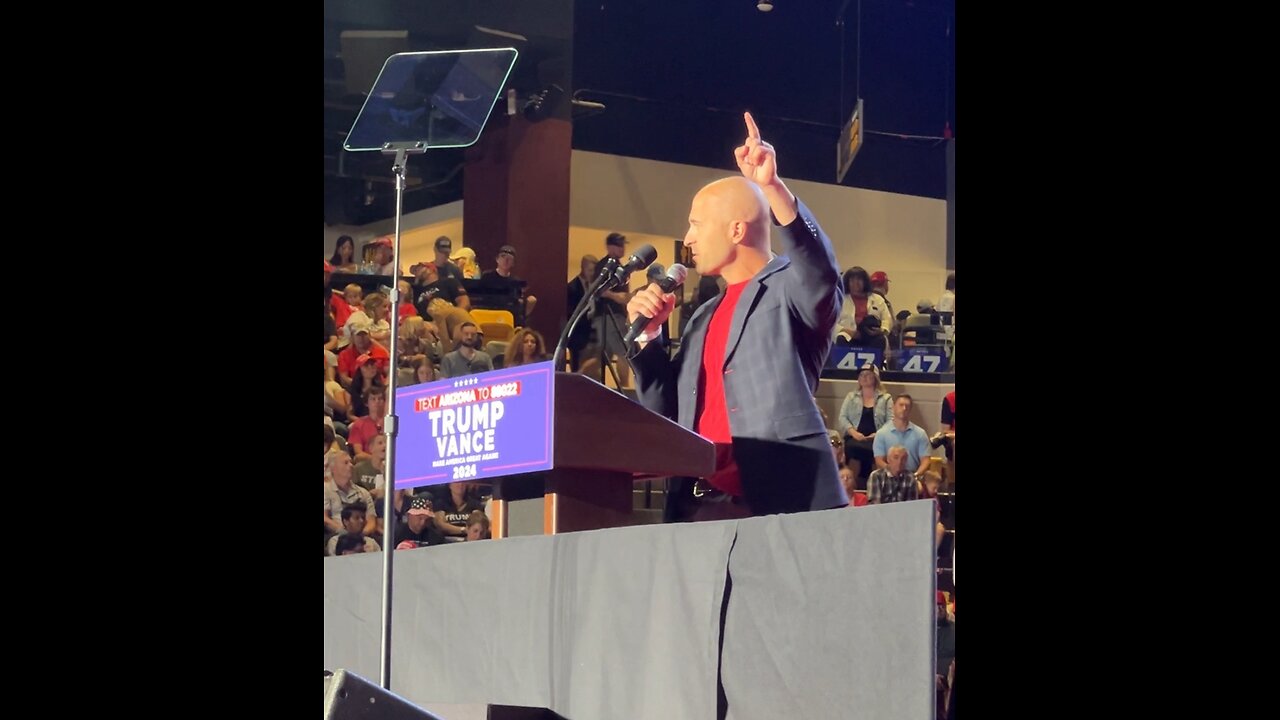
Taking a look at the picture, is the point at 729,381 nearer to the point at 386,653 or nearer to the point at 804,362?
the point at 804,362

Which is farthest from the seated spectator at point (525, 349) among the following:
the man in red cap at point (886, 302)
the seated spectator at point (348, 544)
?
the man in red cap at point (886, 302)

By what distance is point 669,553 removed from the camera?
2.73 meters

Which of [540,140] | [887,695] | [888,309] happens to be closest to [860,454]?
[888,309]

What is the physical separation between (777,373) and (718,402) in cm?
33

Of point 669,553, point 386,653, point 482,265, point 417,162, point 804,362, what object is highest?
point 417,162

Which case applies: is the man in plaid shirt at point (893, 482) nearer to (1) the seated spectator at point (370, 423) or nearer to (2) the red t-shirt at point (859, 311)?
(2) the red t-shirt at point (859, 311)

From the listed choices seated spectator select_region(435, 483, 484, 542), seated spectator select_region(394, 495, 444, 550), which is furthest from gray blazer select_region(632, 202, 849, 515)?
seated spectator select_region(394, 495, 444, 550)

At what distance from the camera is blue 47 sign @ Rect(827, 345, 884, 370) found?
363 inches

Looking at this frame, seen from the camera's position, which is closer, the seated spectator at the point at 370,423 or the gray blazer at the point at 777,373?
the gray blazer at the point at 777,373

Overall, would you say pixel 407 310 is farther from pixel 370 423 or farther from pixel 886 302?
pixel 886 302

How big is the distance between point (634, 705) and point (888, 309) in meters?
6.94

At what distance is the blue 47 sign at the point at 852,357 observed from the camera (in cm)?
921

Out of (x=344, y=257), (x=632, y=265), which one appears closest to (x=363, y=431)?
(x=344, y=257)

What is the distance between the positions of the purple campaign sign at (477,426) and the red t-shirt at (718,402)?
2.82 meters
